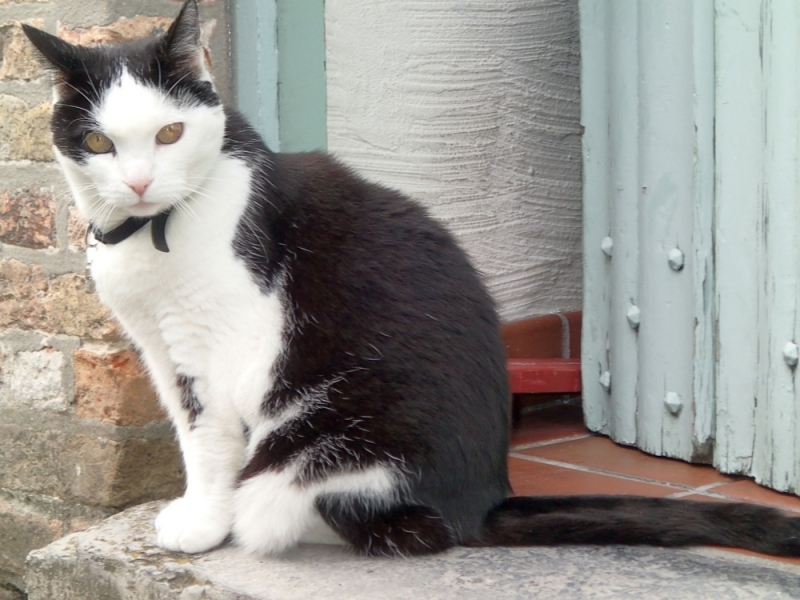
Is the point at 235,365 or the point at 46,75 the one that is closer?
the point at 235,365

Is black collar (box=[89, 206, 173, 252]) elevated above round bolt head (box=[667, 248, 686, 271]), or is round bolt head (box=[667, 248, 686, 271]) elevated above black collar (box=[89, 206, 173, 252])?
black collar (box=[89, 206, 173, 252])

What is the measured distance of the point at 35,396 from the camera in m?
2.63

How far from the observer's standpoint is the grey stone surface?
175cm

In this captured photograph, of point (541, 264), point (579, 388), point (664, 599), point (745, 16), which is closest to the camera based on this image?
point (664, 599)

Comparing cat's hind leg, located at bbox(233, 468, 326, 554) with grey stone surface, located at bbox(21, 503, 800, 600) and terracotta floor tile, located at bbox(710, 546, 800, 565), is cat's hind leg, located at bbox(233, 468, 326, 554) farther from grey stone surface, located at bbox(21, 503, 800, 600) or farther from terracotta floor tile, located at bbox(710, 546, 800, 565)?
terracotta floor tile, located at bbox(710, 546, 800, 565)

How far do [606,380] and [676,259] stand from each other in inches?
17.6

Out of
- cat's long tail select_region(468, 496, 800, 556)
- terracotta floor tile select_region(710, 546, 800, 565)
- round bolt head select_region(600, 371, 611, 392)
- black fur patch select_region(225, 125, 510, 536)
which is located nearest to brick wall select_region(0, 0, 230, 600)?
black fur patch select_region(225, 125, 510, 536)

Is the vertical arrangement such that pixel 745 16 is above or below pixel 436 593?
above

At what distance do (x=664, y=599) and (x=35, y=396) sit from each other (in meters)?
1.77

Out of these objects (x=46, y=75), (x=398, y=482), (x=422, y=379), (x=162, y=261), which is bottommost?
(x=398, y=482)

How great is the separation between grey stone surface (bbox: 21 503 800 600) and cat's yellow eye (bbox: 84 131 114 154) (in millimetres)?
831

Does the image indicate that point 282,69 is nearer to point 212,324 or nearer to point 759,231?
point 212,324

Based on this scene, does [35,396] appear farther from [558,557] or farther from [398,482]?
[558,557]

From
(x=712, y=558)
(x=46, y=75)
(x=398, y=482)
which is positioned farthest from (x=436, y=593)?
(x=46, y=75)
